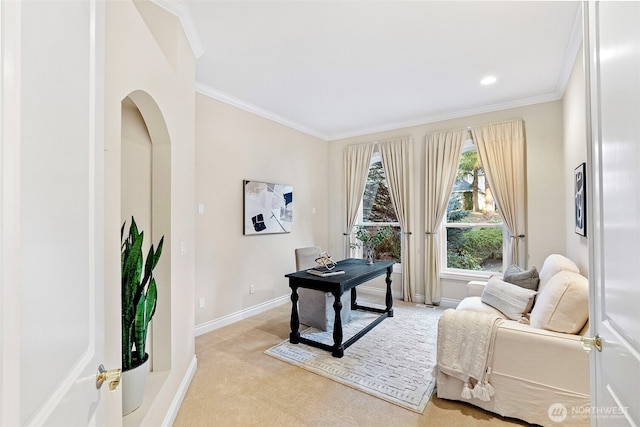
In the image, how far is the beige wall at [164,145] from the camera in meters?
1.26

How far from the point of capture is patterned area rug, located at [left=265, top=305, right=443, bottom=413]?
2.27 metres

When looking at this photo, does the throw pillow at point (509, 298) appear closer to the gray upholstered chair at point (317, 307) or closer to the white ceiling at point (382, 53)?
the gray upholstered chair at point (317, 307)

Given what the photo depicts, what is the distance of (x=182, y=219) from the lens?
226cm

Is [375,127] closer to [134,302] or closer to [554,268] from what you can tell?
[554,268]

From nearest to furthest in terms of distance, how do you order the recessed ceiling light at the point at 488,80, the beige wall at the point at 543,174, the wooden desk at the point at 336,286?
the wooden desk at the point at 336,286 < the recessed ceiling light at the point at 488,80 < the beige wall at the point at 543,174

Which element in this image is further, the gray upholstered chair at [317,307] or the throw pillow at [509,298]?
the gray upholstered chair at [317,307]

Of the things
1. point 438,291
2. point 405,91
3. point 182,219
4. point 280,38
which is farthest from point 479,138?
point 182,219

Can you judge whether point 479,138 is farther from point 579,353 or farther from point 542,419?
point 542,419

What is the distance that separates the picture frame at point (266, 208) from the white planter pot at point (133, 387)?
7.53ft

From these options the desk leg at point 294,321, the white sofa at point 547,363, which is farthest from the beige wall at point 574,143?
the desk leg at point 294,321

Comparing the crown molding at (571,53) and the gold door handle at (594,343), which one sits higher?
the crown molding at (571,53)

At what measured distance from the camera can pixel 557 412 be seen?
1799 mm

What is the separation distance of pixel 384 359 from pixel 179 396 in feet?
5.48

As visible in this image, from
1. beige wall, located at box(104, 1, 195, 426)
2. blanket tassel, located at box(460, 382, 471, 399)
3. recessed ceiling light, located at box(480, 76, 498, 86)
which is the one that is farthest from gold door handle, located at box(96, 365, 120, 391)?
recessed ceiling light, located at box(480, 76, 498, 86)
